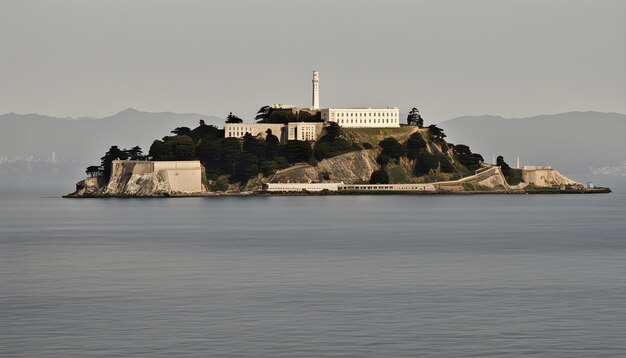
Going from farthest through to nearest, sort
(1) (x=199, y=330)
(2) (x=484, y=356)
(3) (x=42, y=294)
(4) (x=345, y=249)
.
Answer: (4) (x=345, y=249) < (3) (x=42, y=294) < (1) (x=199, y=330) < (2) (x=484, y=356)

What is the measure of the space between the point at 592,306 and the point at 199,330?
57.6ft

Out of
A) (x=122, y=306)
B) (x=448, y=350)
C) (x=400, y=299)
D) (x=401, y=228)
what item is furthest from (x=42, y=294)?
(x=401, y=228)

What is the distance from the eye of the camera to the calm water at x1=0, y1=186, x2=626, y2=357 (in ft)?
147

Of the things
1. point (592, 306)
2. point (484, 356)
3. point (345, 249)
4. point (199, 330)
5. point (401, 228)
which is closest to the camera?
point (484, 356)

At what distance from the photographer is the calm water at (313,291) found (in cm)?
4488

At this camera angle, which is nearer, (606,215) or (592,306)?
(592,306)

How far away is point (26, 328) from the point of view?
48312 millimetres

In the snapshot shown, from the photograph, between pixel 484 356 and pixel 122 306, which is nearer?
pixel 484 356

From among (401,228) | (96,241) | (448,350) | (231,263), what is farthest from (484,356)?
(401,228)

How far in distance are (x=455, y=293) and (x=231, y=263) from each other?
2175cm

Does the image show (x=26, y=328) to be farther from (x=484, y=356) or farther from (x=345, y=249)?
(x=345, y=249)

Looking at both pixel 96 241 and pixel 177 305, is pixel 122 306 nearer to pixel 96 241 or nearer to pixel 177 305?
pixel 177 305

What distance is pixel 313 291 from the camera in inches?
2391

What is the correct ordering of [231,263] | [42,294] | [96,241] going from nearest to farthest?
[42,294] → [231,263] → [96,241]
